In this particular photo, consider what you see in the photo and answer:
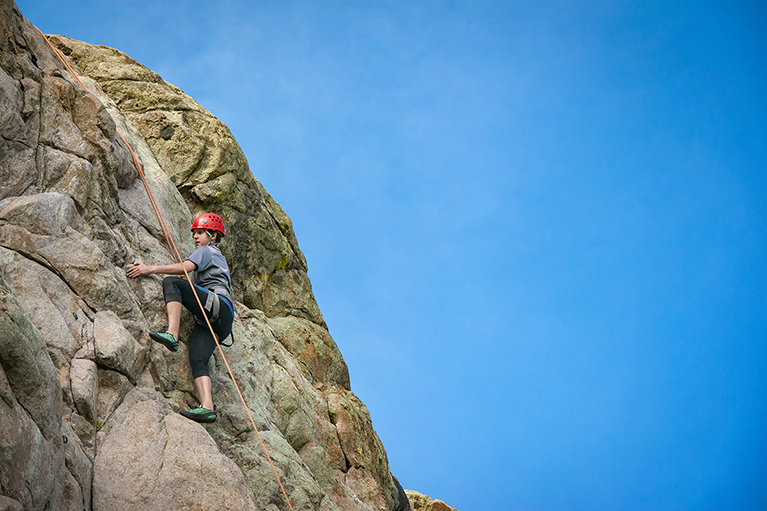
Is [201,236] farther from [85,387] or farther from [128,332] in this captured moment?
[85,387]

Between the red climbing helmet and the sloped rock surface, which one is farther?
the sloped rock surface

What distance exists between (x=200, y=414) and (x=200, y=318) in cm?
150

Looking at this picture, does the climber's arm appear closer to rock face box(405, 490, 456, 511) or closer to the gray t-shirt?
the gray t-shirt

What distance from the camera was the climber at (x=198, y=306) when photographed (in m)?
8.44

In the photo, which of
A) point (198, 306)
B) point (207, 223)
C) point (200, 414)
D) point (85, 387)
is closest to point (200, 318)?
point (198, 306)

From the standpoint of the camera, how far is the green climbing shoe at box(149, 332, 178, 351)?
825cm

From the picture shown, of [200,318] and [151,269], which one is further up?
[151,269]

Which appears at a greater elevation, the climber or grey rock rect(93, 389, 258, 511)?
the climber

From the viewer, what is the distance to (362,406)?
15117 millimetres

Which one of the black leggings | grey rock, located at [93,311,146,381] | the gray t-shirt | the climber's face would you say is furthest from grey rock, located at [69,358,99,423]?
the climber's face

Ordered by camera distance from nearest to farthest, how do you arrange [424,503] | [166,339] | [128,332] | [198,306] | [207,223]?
[128,332] → [166,339] → [198,306] → [207,223] → [424,503]

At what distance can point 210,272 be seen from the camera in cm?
945

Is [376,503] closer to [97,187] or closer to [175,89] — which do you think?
[97,187]

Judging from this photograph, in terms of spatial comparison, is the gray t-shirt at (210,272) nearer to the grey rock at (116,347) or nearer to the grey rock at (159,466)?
the grey rock at (116,347)
